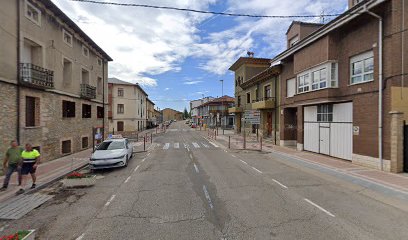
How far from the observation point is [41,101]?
12625mm

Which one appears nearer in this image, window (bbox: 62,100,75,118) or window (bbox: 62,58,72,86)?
window (bbox: 62,100,75,118)

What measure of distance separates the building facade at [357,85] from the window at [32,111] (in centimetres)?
1697

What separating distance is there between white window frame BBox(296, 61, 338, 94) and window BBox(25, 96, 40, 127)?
17006 millimetres

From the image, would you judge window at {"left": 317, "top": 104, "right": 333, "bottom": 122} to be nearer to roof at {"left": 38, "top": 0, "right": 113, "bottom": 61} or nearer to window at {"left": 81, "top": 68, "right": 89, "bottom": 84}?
roof at {"left": 38, "top": 0, "right": 113, "bottom": 61}

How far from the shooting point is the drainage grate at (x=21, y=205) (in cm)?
577

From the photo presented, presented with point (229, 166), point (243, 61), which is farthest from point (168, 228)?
point (243, 61)

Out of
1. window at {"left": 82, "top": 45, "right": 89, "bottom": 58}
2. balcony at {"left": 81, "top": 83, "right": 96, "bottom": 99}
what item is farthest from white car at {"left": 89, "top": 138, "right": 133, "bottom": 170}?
window at {"left": 82, "top": 45, "right": 89, "bottom": 58}

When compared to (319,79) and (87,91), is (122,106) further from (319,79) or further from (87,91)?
(319,79)

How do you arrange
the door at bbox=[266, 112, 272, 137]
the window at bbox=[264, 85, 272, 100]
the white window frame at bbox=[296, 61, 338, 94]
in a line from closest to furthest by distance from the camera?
the white window frame at bbox=[296, 61, 338, 94] → the window at bbox=[264, 85, 272, 100] → the door at bbox=[266, 112, 272, 137]

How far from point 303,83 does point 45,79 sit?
16.9 meters

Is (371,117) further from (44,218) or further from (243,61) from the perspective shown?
(243,61)

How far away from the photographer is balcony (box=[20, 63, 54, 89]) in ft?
36.0

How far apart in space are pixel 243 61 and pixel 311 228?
95.3 ft

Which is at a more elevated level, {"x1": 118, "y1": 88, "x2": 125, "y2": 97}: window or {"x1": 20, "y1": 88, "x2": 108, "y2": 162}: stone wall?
{"x1": 118, "y1": 88, "x2": 125, "y2": 97}: window
